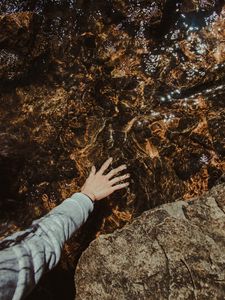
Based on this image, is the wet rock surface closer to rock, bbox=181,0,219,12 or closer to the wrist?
rock, bbox=181,0,219,12

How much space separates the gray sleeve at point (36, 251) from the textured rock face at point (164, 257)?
0.49m

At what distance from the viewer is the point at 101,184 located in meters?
3.63

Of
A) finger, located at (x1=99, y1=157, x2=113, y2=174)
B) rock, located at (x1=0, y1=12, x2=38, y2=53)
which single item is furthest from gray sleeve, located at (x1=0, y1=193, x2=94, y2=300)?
rock, located at (x1=0, y1=12, x2=38, y2=53)

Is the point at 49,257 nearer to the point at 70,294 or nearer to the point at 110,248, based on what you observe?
the point at 110,248

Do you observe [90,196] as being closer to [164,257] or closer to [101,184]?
[101,184]

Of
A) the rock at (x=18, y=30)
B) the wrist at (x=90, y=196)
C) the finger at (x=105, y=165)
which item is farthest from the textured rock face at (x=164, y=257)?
the rock at (x=18, y=30)

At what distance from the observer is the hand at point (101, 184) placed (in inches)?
138

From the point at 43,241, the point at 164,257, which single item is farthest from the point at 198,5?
the point at 43,241

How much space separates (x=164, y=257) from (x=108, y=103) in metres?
2.05

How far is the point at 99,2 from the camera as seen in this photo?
4559 mm

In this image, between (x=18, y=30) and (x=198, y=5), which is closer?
(x=198, y=5)

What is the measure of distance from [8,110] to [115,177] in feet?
5.72

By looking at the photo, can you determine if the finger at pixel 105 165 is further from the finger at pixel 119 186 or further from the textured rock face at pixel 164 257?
the textured rock face at pixel 164 257

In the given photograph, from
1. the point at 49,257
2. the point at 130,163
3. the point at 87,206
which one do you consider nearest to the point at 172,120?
the point at 130,163
